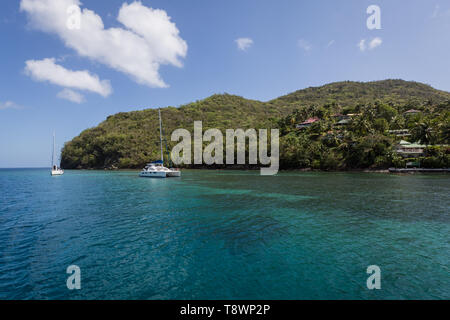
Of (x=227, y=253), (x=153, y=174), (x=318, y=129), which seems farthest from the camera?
(x=318, y=129)

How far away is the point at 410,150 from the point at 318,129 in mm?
34532

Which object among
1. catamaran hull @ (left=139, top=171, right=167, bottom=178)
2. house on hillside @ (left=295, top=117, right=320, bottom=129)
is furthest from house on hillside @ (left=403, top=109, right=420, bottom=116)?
catamaran hull @ (left=139, top=171, right=167, bottom=178)

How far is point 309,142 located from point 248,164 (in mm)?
26234

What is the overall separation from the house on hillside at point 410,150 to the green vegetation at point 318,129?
1.83m

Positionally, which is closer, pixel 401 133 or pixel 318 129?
pixel 401 133

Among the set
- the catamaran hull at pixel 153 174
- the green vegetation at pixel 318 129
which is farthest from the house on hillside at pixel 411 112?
the catamaran hull at pixel 153 174

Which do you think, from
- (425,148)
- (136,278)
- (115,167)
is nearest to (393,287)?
(136,278)

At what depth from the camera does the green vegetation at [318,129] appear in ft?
231

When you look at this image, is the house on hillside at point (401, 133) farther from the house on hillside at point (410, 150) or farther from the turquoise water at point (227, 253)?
the turquoise water at point (227, 253)

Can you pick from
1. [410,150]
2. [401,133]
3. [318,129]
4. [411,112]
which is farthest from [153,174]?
[411,112]

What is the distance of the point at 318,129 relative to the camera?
95938 mm

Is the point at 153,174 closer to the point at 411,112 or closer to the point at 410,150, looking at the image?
the point at 410,150

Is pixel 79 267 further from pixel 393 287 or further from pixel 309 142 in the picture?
pixel 309 142
